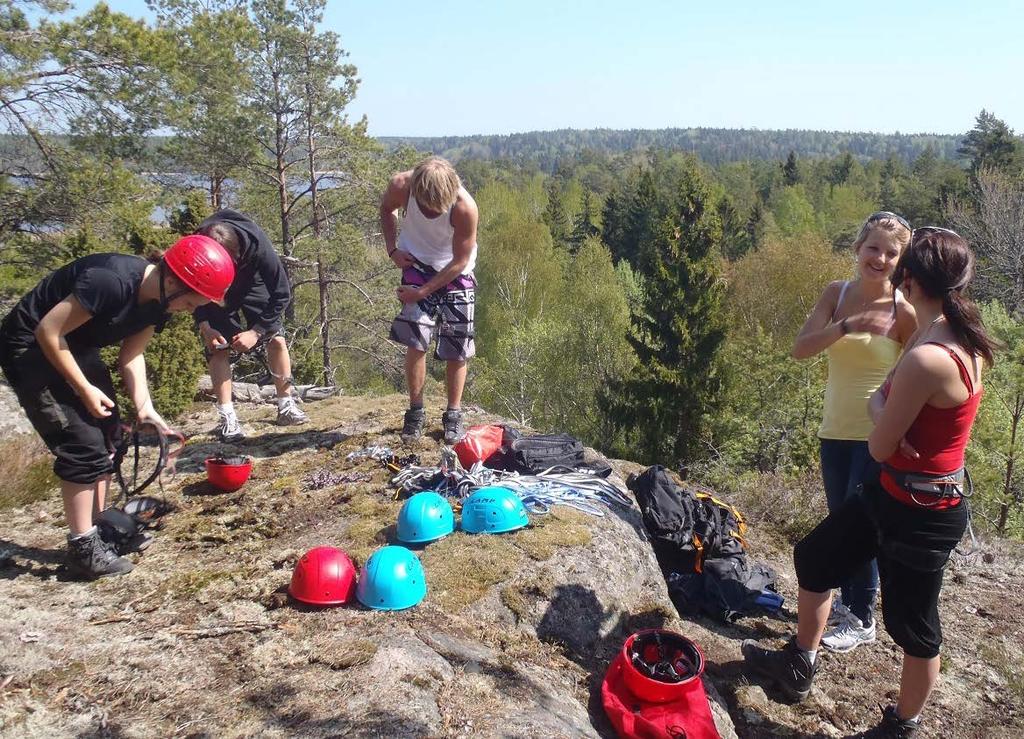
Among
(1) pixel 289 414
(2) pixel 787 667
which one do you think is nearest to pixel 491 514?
(2) pixel 787 667

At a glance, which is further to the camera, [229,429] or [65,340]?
[229,429]

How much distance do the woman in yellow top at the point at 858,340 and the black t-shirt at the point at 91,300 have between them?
11.3 ft

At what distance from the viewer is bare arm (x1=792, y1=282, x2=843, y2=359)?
3527mm

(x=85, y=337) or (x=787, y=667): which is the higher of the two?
(x=85, y=337)

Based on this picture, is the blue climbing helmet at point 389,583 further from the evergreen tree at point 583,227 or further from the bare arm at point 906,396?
the evergreen tree at point 583,227

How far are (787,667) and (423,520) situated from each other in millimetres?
2061

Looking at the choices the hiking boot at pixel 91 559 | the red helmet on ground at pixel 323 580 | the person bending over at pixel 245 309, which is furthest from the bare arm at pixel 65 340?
the person bending over at pixel 245 309

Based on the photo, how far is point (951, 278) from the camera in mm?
2609

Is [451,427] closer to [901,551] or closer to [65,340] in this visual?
[65,340]

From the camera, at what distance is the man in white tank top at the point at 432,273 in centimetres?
471

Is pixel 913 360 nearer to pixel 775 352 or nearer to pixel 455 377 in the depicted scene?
pixel 455 377

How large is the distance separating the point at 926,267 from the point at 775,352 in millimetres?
16200

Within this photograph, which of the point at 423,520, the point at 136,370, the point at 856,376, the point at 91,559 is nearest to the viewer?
the point at 91,559

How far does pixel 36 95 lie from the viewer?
30.0 feet
